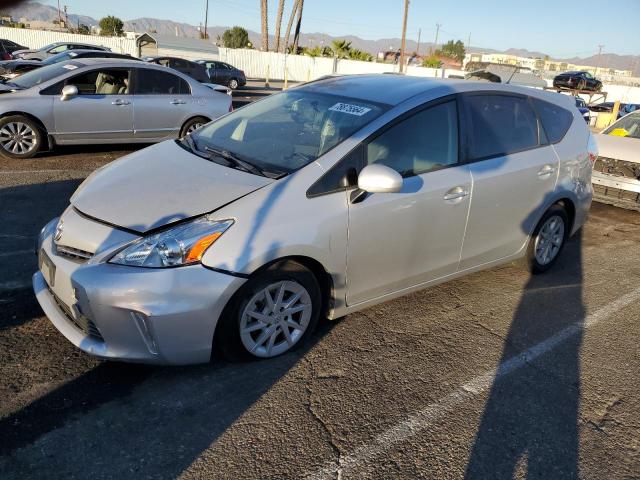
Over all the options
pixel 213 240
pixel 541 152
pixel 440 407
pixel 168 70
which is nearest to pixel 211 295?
pixel 213 240

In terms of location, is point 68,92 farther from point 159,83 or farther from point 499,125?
point 499,125

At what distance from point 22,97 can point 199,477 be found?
22.8 ft

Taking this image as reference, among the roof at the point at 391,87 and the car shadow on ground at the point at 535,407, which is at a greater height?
the roof at the point at 391,87

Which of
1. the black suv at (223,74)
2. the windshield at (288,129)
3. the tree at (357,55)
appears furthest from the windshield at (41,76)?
the tree at (357,55)

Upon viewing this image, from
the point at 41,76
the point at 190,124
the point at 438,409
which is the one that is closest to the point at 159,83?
the point at 190,124

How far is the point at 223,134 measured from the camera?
157 inches

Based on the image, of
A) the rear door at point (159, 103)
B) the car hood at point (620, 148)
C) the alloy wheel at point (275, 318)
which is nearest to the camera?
the alloy wheel at point (275, 318)

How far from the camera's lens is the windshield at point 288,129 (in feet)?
11.1

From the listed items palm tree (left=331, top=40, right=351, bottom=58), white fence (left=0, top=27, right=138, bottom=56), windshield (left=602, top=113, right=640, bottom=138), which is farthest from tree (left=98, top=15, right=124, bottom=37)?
windshield (left=602, top=113, right=640, bottom=138)

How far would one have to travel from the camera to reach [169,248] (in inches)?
108

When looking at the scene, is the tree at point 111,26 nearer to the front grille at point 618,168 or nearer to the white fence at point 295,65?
the white fence at point 295,65

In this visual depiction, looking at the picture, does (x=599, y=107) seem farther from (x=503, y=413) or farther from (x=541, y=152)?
(x=503, y=413)

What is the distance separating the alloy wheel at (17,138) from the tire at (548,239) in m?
6.76

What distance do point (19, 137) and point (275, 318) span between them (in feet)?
20.4
